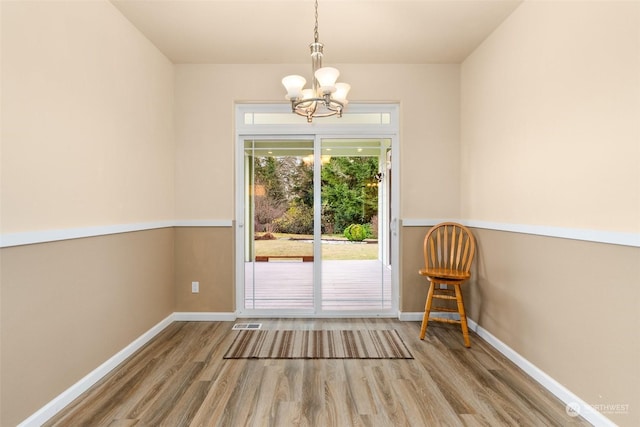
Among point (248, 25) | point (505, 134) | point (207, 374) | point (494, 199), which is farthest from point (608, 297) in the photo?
point (248, 25)

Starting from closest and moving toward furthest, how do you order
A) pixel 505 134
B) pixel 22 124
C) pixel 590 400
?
1. pixel 22 124
2. pixel 590 400
3. pixel 505 134

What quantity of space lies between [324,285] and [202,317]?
133cm

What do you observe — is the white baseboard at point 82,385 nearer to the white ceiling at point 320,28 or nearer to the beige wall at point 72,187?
the beige wall at point 72,187

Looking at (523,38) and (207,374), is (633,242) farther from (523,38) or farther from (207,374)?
(207,374)

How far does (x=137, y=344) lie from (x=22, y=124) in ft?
6.08

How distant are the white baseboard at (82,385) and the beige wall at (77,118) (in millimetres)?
992

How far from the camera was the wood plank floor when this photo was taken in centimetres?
183

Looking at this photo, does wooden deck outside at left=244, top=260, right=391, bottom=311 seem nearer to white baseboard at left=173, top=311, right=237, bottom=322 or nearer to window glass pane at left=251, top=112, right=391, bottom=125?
white baseboard at left=173, top=311, right=237, bottom=322

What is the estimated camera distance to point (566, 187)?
2.00 metres

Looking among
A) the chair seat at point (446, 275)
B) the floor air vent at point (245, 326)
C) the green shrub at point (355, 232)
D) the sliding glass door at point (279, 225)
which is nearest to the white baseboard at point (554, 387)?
the chair seat at point (446, 275)

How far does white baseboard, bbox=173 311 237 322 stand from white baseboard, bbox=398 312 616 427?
247cm

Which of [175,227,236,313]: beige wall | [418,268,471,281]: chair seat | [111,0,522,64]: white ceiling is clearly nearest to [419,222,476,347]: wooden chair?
[418,268,471,281]: chair seat

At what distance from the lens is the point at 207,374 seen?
7.61 ft

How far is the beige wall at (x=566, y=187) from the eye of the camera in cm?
162
